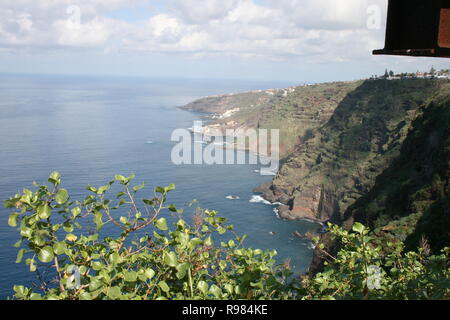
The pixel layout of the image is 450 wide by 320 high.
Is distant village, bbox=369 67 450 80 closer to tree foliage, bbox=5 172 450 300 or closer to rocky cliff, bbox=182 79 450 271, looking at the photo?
rocky cliff, bbox=182 79 450 271

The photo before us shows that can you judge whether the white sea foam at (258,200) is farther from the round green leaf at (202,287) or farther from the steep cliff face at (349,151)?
the round green leaf at (202,287)

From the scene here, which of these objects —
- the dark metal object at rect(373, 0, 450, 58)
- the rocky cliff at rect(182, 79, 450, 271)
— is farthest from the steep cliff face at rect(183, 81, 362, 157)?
the dark metal object at rect(373, 0, 450, 58)

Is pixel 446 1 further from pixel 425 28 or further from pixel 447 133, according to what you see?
pixel 447 133

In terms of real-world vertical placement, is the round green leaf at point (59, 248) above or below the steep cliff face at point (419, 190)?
above

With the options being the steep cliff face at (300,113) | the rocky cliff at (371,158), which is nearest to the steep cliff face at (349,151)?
the rocky cliff at (371,158)

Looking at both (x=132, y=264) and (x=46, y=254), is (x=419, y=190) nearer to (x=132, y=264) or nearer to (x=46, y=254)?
(x=132, y=264)
